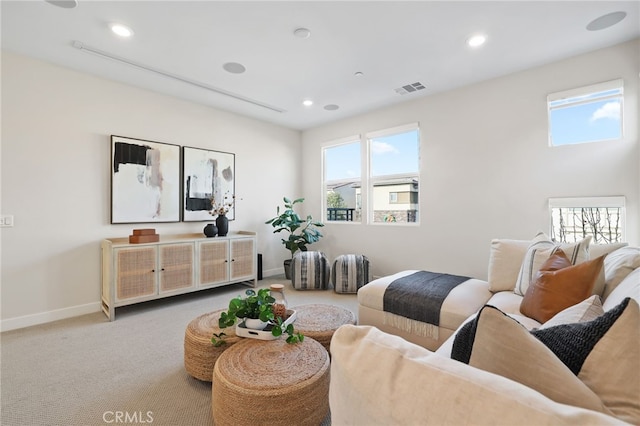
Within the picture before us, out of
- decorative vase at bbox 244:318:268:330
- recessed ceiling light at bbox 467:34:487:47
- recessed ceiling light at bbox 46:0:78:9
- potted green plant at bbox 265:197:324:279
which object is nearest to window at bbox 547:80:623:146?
recessed ceiling light at bbox 467:34:487:47

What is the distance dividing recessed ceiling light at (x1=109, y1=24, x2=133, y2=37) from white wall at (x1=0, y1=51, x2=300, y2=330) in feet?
3.72

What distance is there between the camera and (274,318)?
190 centimetres

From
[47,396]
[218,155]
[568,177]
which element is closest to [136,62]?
[218,155]

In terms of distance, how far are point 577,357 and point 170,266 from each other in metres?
3.64

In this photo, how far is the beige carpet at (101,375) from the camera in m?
1.64

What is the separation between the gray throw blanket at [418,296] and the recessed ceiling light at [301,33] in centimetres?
231

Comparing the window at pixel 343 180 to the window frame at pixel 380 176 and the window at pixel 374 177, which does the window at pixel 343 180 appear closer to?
the window at pixel 374 177

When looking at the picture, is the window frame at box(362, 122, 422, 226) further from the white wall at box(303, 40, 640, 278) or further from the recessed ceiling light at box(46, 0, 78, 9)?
the recessed ceiling light at box(46, 0, 78, 9)

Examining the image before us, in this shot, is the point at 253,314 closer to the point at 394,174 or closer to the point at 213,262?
the point at 213,262

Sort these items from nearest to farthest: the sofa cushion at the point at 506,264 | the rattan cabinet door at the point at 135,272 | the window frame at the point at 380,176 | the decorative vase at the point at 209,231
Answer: the sofa cushion at the point at 506,264 < the rattan cabinet door at the point at 135,272 < the decorative vase at the point at 209,231 < the window frame at the point at 380,176

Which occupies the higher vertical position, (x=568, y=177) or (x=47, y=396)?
(x=568, y=177)

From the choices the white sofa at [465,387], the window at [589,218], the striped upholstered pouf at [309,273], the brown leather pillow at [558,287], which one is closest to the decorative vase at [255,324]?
the white sofa at [465,387]

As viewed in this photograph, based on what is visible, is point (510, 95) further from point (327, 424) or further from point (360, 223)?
point (327, 424)

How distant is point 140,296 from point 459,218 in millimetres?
3863
